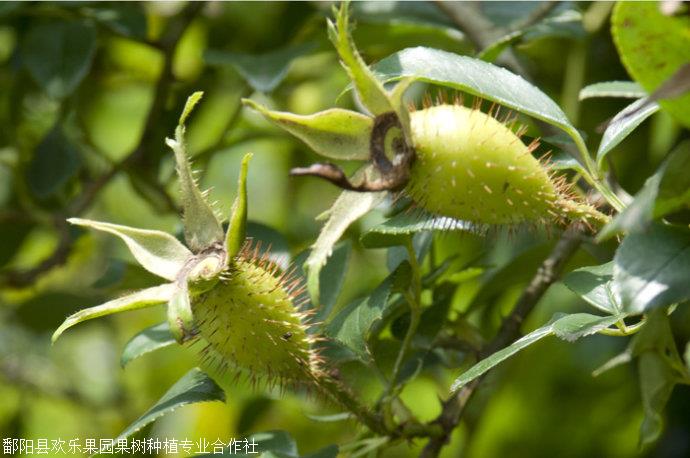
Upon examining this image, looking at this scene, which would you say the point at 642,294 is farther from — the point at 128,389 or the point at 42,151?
the point at 128,389

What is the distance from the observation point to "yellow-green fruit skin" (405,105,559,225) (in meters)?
0.96

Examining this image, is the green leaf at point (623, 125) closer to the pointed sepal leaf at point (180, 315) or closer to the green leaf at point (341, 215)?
the green leaf at point (341, 215)

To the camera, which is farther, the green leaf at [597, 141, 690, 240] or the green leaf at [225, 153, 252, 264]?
the green leaf at [225, 153, 252, 264]

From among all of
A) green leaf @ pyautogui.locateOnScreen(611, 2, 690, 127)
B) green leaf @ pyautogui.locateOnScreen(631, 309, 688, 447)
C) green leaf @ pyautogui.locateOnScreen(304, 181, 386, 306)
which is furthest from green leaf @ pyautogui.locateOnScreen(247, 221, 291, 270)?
green leaf @ pyautogui.locateOnScreen(611, 2, 690, 127)

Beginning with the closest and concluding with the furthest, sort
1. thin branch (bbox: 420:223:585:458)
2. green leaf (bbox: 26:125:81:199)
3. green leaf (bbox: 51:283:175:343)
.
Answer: green leaf (bbox: 51:283:175:343)
thin branch (bbox: 420:223:585:458)
green leaf (bbox: 26:125:81:199)

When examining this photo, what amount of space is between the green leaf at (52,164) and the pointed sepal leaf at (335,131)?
38.2 inches


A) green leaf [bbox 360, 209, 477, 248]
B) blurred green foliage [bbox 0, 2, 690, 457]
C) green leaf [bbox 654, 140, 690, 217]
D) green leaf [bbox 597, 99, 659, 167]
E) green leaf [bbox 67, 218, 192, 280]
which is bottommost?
blurred green foliage [bbox 0, 2, 690, 457]

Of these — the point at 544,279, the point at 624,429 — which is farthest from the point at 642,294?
the point at 624,429

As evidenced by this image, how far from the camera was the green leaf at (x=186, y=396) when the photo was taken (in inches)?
42.0

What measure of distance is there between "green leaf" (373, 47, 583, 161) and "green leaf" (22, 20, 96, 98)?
85 cm

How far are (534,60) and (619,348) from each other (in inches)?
26.3

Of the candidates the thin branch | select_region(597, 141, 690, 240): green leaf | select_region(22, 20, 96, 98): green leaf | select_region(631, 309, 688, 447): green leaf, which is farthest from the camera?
select_region(22, 20, 96, 98): green leaf

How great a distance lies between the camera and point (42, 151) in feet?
6.15

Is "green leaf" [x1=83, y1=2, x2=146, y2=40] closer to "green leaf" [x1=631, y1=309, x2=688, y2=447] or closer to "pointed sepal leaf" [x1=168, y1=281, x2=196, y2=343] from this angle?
"pointed sepal leaf" [x1=168, y1=281, x2=196, y2=343]
